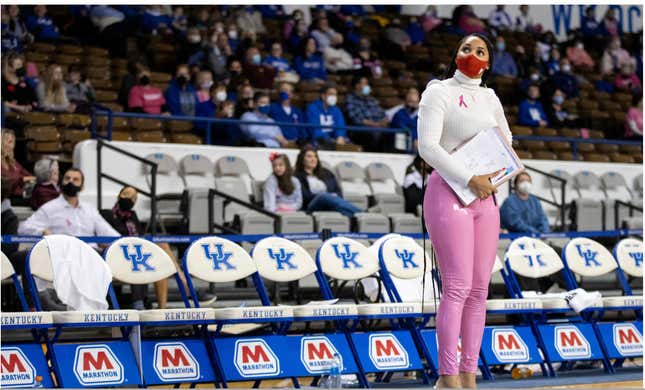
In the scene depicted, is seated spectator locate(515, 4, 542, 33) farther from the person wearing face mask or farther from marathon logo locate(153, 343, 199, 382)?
marathon logo locate(153, 343, 199, 382)

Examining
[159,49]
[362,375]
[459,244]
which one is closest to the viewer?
[459,244]

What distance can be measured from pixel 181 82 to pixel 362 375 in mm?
6740

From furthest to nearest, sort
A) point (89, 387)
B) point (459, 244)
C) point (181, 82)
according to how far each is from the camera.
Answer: point (181, 82)
point (89, 387)
point (459, 244)

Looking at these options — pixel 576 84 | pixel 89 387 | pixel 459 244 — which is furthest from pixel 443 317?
pixel 576 84

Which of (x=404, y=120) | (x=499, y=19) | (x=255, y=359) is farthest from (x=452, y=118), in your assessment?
(x=499, y=19)

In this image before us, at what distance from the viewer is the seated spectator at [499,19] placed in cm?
1927

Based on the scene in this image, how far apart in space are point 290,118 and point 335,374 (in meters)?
7.03

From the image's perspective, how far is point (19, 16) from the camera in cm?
1338

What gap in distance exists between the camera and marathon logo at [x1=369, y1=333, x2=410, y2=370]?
7.32 metres

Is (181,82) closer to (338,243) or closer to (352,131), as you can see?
(352,131)

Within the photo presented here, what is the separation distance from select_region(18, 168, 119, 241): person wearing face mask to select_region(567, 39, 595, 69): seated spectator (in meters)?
12.3

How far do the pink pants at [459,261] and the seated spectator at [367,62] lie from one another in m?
11.1

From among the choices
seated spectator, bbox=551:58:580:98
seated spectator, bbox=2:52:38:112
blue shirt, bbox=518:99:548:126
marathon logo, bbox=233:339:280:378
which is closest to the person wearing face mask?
marathon logo, bbox=233:339:280:378

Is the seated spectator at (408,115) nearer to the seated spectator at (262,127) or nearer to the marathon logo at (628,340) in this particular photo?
the seated spectator at (262,127)
